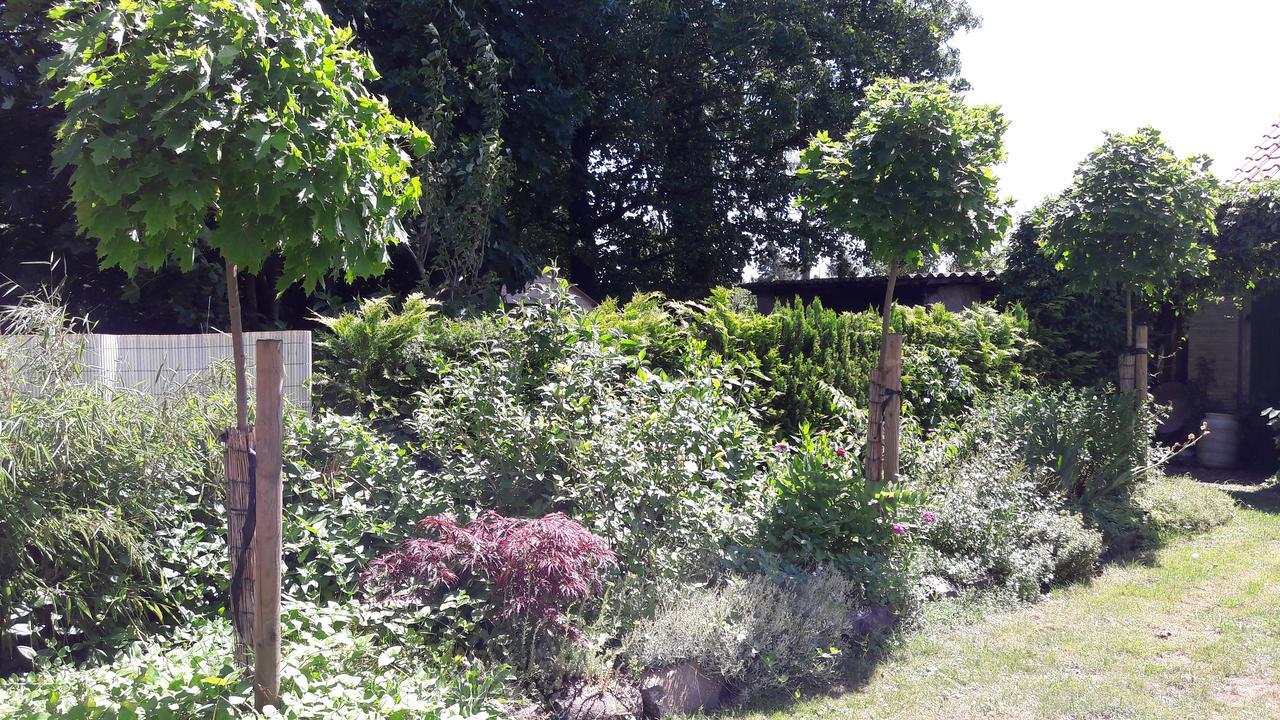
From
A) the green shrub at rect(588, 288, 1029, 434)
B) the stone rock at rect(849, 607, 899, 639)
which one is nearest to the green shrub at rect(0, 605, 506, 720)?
the stone rock at rect(849, 607, 899, 639)

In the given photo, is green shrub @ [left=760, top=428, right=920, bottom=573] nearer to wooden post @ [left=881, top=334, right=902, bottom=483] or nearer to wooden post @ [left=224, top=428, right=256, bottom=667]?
wooden post @ [left=881, top=334, right=902, bottom=483]

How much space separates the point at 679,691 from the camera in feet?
13.3

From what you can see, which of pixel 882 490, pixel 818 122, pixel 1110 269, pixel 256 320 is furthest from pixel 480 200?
pixel 818 122

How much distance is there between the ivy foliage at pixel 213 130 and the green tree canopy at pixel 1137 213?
7350 mm

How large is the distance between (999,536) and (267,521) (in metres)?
4.99

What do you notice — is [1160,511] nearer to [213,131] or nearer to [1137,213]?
[1137,213]

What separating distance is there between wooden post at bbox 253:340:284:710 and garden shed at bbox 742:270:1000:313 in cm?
945

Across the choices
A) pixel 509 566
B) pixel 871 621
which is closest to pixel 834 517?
pixel 871 621

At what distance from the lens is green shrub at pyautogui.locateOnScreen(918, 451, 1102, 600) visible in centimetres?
591

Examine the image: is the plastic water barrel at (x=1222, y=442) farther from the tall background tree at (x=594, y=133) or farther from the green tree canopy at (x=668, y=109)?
the green tree canopy at (x=668, y=109)

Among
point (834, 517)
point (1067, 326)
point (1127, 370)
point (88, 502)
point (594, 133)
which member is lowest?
point (834, 517)

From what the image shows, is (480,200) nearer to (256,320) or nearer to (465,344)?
(256,320)

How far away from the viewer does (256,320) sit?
8.75 m

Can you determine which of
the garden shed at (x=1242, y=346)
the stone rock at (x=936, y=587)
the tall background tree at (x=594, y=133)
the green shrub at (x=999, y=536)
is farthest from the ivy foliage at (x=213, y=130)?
the garden shed at (x=1242, y=346)
